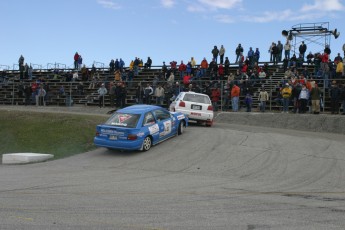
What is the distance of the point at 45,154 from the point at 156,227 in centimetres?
1006

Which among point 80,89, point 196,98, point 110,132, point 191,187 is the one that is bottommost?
point 191,187

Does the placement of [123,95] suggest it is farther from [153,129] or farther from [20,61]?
[20,61]

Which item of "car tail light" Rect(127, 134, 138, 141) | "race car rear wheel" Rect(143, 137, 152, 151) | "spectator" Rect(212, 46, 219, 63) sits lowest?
"race car rear wheel" Rect(143, 137, 152, 151)

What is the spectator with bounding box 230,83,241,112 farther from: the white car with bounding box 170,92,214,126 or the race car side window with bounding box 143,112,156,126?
the race car side window with bounding box 143,112,156,126

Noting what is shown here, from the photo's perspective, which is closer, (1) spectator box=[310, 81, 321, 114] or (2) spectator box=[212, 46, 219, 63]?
(1) spectator box=[310, 81, 321, 114]

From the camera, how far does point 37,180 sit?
11250 millimetres

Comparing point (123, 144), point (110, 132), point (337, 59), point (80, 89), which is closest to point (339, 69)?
point (337, 59)

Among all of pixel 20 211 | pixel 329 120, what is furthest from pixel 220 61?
pixel 20 211

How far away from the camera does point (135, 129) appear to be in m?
15.1

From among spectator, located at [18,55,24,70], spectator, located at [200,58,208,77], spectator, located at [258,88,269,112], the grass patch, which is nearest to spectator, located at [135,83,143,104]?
spectator, located at [200,58,208,77]

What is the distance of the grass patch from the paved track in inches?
58.7

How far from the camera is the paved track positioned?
711 centimetres

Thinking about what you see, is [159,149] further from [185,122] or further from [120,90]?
[120,90]

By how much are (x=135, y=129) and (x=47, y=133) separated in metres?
5.93
